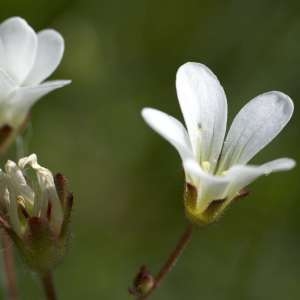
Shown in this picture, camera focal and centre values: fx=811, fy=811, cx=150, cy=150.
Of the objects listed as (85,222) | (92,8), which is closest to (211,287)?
(85,222)

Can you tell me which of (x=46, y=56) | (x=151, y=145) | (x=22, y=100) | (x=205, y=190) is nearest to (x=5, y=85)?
(x=22, y=100)

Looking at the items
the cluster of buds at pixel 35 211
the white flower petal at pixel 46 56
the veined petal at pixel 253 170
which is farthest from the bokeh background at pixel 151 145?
the veined petal at pixel 253 170

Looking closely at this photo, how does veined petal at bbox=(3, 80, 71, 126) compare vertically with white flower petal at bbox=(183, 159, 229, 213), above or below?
above

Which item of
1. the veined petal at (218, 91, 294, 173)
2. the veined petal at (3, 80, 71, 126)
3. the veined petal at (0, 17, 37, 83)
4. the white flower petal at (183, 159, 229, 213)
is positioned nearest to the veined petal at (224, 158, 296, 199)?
the white flower petal at (183, 159, 229, 213)

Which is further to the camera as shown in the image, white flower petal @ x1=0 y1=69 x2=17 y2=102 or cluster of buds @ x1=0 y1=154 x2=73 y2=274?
white flower petal @ x1=0 y1=69 x2=17 y2=102

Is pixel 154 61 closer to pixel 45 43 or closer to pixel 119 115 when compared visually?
pixel 119 115

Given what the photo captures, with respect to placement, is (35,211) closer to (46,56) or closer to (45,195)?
(45,195)

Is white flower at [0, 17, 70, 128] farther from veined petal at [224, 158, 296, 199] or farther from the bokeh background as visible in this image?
the bokeh background
